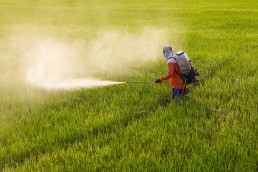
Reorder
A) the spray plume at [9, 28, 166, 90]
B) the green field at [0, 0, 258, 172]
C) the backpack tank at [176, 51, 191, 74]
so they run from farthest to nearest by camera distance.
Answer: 1. the spray plume at [9, 28, 166, 90]
2. the backpack tank at [176, 51, 191, 74]
3. the green field at [0, 0, 258, 172]

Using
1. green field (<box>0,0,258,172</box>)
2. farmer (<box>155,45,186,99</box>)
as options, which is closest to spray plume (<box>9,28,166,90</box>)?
green field (<box>0,0,258,172</box>)

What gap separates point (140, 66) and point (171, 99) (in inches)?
93.9

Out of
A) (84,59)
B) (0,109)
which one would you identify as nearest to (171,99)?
(0,109)

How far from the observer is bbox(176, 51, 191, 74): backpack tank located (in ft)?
15.9

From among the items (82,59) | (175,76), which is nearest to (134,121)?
(175,76)

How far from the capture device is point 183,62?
4852mm

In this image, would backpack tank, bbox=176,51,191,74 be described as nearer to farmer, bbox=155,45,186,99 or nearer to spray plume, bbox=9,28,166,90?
farmer, bbox=155,45,186,99

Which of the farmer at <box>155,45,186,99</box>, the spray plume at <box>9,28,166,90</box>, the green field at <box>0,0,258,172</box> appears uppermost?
the farmer at <box>155,45,186,99</box>

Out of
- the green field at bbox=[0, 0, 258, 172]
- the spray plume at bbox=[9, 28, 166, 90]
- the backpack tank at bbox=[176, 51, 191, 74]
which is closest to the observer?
the green field at bbox=[0, 0, 258, 172]

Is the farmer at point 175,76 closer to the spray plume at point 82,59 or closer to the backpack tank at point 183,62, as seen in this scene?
the backpack tank at point 183,62

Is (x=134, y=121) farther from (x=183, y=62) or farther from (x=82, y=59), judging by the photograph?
(x=82, y=59)

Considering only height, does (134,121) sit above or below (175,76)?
below

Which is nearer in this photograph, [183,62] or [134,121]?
[134,121]

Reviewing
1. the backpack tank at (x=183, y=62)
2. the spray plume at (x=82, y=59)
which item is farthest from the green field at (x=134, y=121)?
the backpack tank at (x=183, y=62)
